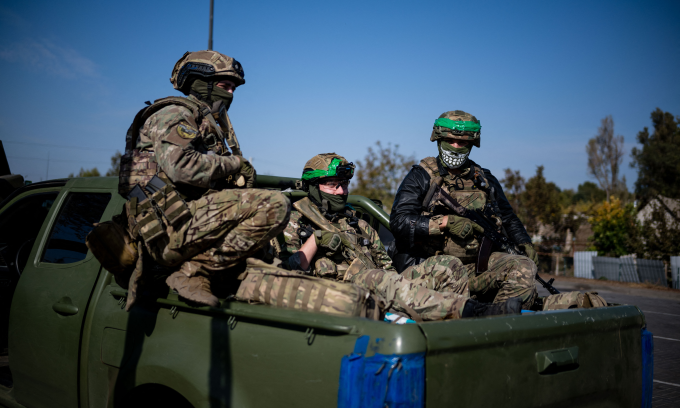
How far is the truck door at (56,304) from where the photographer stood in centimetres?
260

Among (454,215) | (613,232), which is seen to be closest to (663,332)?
(454,215)

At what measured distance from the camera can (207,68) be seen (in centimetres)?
289

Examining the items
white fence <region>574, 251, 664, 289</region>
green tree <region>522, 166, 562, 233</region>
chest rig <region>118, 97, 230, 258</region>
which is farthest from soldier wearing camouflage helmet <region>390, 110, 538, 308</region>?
green tree <region>522, 166, 562, 233</region>

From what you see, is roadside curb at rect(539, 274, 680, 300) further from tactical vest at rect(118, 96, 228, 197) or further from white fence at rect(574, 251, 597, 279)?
tactical vest at rect(118, 96, 228, 197)

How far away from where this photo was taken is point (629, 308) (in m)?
2.37

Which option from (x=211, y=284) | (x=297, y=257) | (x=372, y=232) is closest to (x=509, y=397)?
(x=211, y=284)

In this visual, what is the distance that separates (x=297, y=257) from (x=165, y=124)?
1220 millimetres

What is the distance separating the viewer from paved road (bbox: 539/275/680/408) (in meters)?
5.24

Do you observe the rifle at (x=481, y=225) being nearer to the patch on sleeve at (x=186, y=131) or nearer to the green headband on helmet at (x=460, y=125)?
the green headband on helmet at (x=460, y=125)

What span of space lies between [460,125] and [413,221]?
902 mm

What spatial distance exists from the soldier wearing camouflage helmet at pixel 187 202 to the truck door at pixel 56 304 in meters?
0.49

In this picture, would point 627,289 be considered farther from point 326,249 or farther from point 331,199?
point 326,249

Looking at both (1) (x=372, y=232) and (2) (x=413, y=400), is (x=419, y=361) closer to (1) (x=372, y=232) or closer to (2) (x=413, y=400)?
(2) (x=413, y=400)

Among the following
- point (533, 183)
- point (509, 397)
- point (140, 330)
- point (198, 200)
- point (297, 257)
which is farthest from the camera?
point (533, 183)
